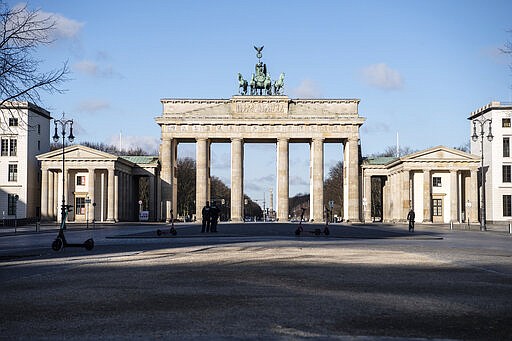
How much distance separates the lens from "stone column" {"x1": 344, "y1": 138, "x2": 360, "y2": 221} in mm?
Result: 98000

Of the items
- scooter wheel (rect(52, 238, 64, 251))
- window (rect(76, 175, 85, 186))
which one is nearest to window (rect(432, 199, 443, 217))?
window (rect(76, 175, 85, 186))

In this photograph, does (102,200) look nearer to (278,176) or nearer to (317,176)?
(278,176)

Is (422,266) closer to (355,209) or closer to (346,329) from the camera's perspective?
(346,329)

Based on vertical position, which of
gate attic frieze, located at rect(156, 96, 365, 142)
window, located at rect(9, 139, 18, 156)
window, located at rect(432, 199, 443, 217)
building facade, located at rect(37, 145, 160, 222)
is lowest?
window, located at rect(432, 199, 443, 217)

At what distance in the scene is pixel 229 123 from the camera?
320ft

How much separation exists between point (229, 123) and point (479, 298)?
85.5 m

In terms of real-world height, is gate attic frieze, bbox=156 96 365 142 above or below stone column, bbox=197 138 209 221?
above

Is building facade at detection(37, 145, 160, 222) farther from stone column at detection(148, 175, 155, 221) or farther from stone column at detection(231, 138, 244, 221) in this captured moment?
stone column at detection(231, 138, 244, 221)

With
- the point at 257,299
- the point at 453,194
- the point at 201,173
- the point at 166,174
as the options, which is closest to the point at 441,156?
the point at 453,194

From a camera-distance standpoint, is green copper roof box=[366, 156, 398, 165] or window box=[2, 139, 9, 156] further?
green copper roof box=[366, 156, 398, 165]

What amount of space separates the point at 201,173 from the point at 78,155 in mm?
16717

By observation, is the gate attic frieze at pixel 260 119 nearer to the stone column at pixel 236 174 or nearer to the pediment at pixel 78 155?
the stone column at pixel 236 174

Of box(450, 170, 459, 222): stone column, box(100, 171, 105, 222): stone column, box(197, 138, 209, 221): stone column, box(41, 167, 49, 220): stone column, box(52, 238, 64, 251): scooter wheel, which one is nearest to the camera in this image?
box(52, 238, 64, 251): scooter wheel

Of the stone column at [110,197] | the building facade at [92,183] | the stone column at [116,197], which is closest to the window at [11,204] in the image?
the building facade at [92,183]
